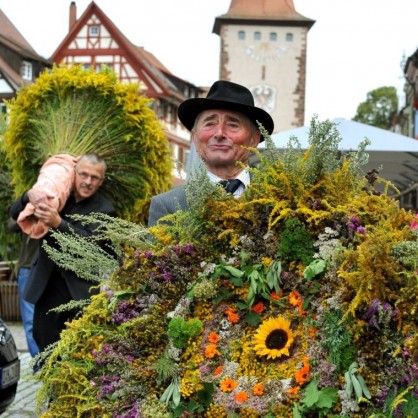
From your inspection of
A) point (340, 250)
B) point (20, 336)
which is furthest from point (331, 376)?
point (20, 336)

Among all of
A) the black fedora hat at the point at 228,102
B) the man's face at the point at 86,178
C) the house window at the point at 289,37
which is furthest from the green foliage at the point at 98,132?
the house window at the point at 289,37

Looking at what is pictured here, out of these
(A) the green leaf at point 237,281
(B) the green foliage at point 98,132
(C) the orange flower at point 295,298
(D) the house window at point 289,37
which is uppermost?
(D) the house window at point 289,37

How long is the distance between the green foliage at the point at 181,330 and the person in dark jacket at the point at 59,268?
9.24ft

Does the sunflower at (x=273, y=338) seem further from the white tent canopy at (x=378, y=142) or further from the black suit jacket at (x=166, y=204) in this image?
the white tent canopy at (x=378, y=142)

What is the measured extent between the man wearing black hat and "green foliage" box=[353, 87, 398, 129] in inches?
2801

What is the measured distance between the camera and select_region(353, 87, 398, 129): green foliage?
7369cm

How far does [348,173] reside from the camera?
8.38ft

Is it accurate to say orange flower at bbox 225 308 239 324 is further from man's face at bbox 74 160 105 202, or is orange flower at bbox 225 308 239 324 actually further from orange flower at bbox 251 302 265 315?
man's face at bbox 74 160 105 202

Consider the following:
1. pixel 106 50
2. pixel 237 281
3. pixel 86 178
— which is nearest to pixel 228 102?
pixel 237 281

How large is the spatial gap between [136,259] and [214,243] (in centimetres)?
23

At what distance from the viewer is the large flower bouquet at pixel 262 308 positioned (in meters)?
2.13

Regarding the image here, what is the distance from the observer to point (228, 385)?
7.39ft

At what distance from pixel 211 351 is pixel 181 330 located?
0.33ft

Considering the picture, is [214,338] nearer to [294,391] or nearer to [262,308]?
[262,308]
